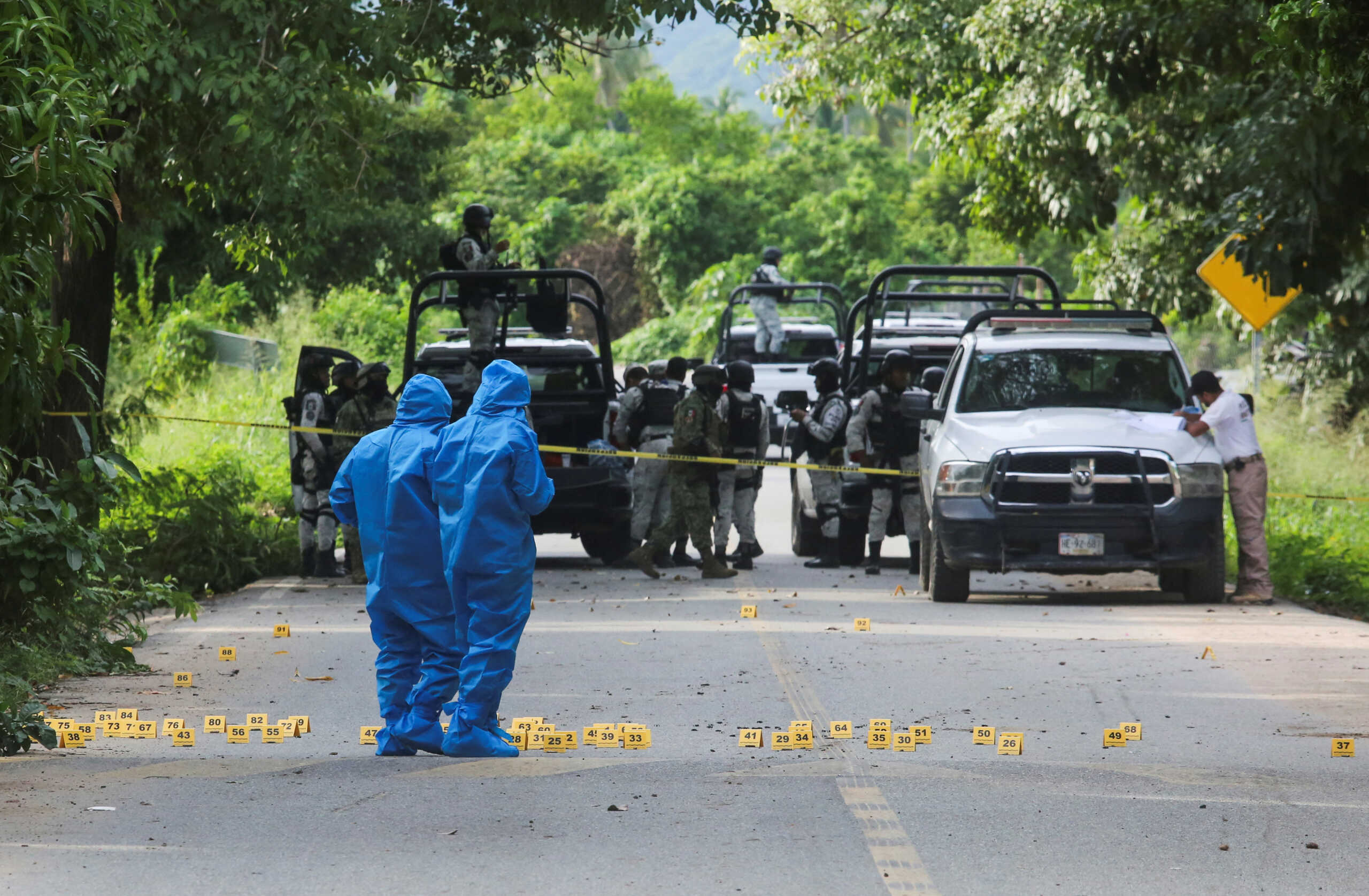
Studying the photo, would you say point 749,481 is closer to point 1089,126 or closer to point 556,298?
point 556,298

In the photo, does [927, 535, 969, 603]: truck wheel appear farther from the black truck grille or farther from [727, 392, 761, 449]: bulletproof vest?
[727, 392, 761, 449]: bulletproof vest

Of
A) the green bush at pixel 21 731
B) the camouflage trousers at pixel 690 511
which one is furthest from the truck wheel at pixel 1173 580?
the green bush at pixel 21 731

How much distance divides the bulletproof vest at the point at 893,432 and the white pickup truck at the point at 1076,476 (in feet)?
5.78

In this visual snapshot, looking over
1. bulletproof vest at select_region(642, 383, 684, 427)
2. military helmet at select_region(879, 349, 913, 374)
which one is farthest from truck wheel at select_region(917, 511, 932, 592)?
bulletproof vest at select_region(642, 383, 684, 427)

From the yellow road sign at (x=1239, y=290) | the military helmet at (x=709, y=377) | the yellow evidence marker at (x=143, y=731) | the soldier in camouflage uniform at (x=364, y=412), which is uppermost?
the yellow road sign at (x=1239, y=290)

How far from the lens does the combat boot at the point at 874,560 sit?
1586 centimetres

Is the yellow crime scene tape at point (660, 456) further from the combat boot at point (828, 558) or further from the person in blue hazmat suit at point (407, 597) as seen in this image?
the person in blue hazmat suit at point (407, 597)

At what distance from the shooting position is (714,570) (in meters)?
15.5

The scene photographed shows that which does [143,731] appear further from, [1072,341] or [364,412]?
[1072,341]

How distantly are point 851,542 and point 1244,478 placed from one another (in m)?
3.98

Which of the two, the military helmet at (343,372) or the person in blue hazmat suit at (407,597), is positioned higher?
the military helmet at (343,372)

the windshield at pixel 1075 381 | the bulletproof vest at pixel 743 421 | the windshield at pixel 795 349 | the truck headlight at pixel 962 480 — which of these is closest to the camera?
the truck headlight at pixel 962 480

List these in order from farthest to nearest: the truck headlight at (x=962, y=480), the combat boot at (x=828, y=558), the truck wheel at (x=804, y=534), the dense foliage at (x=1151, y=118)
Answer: the truck wheel at (x=804, y=534), the combat boot at (x=828, y=558), the truck headlight at (x=962, y=480), the dense foliage at (x=1151, y=118)

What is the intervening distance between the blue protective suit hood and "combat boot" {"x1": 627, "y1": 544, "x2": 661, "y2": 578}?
7.52 meters
